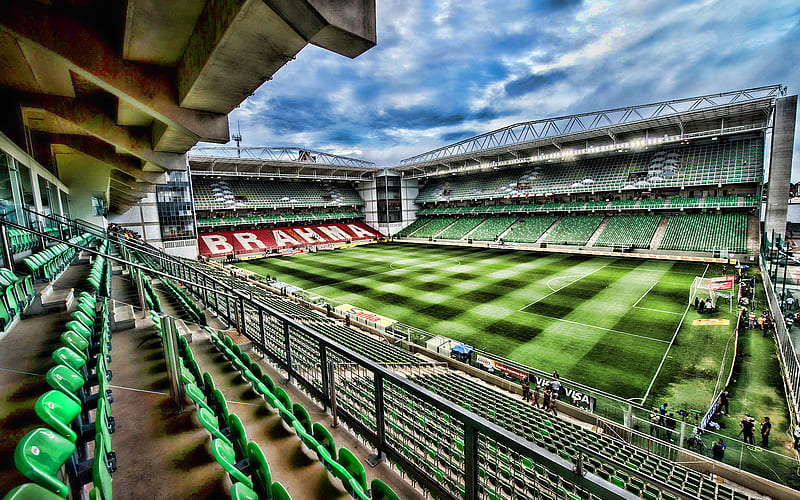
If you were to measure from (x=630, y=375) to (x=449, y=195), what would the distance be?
42.4 m

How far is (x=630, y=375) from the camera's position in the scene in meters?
10.9

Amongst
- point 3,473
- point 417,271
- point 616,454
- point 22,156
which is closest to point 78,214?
point 22,156

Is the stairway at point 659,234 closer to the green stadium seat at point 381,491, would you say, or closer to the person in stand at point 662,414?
the person in stand at point 662,414

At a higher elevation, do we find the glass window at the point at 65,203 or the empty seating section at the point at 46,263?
the glass window at the point at 65,203

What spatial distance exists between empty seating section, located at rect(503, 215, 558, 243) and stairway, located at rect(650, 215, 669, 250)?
9.98 m

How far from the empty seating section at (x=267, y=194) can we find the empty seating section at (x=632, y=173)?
17492mm

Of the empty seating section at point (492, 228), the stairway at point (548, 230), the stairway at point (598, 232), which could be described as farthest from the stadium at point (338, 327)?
the empty seating section at point (492, 228)

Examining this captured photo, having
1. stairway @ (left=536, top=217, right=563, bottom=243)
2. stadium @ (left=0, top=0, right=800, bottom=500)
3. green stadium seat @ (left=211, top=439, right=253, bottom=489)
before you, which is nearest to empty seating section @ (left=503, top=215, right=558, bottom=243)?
stairway @ (left=536, top=217, right=563, bottom=243)

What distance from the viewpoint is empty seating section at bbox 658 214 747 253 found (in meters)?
25.8

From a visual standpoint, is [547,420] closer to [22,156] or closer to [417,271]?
[22,156]

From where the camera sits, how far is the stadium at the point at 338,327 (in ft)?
8.61

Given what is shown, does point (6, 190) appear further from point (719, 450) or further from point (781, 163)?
point (781, 163)

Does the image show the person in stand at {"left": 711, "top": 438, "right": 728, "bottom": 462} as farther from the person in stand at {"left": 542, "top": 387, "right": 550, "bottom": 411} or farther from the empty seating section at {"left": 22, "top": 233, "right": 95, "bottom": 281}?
the empty seating section at {"left": 22, "top": 233, "right": 95, "bottom": 281}

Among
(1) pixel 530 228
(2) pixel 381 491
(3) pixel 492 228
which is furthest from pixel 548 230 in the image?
(2) pixel 381 491
